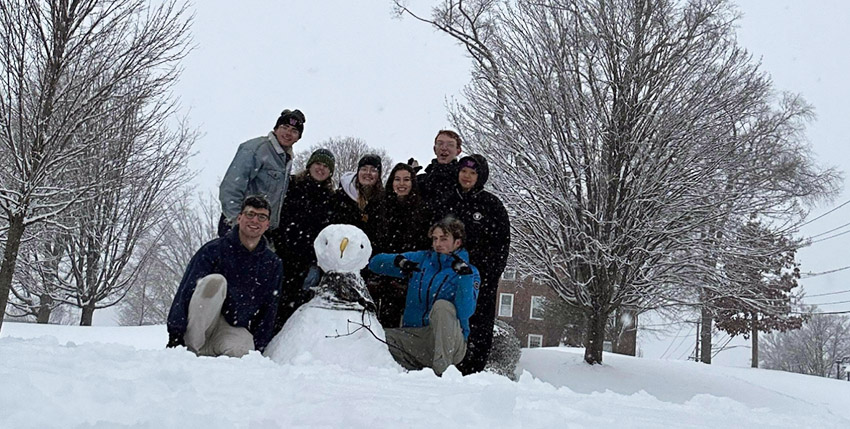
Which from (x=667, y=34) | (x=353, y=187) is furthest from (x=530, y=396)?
(x=667, y=34)

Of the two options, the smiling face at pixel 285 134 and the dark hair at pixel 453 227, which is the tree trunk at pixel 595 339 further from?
the smiling face at pixel 285 134

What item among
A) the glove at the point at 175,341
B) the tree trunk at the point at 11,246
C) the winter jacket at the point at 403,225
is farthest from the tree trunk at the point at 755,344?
the tree trunk at the point at 11,246

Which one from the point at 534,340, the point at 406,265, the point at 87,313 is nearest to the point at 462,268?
the point at 406,265

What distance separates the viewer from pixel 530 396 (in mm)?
2186

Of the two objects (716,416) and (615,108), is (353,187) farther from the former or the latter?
(615,108)

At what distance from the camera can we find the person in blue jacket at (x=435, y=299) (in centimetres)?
358

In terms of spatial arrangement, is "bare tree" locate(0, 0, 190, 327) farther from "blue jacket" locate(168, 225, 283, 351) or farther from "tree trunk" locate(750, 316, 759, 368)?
"tree trunk" locate(750, 316, 759, 368)

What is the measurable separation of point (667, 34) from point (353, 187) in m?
6.10

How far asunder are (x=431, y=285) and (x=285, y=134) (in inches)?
62.7

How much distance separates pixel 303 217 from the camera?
442cm

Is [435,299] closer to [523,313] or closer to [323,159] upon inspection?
[323,159]

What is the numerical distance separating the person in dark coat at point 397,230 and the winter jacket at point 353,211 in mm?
51

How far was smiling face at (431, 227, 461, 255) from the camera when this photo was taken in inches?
153

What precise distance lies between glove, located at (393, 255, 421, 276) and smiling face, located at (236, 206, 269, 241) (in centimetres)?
92
